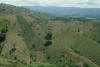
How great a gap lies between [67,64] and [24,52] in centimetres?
4181

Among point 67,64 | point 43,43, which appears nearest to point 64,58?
point 67,64

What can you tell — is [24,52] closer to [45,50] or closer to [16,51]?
[16,51]

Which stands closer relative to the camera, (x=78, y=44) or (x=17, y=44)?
(x=17, y=44)

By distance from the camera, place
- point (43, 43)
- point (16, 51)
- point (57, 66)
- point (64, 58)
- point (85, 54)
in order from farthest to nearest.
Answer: point (43, 43) < point (85, 54) < point (16, 51) < point (64, 58) < point (57, 66)

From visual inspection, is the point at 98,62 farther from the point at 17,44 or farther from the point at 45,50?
the point at 17,44

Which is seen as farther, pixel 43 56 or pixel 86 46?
pixel 86 46

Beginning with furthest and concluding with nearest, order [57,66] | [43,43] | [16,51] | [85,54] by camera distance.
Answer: [43,43] < [85,54] < [16,51] < [57,66]

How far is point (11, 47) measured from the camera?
530ft

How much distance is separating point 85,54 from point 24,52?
181 feet

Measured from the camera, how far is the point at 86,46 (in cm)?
17788

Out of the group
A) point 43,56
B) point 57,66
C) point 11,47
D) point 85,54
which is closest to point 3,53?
point 11,47

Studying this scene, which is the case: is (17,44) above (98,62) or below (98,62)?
above

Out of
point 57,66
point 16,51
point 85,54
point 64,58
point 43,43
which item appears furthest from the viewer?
point 43,43

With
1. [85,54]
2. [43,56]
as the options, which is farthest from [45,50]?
[85,54]
